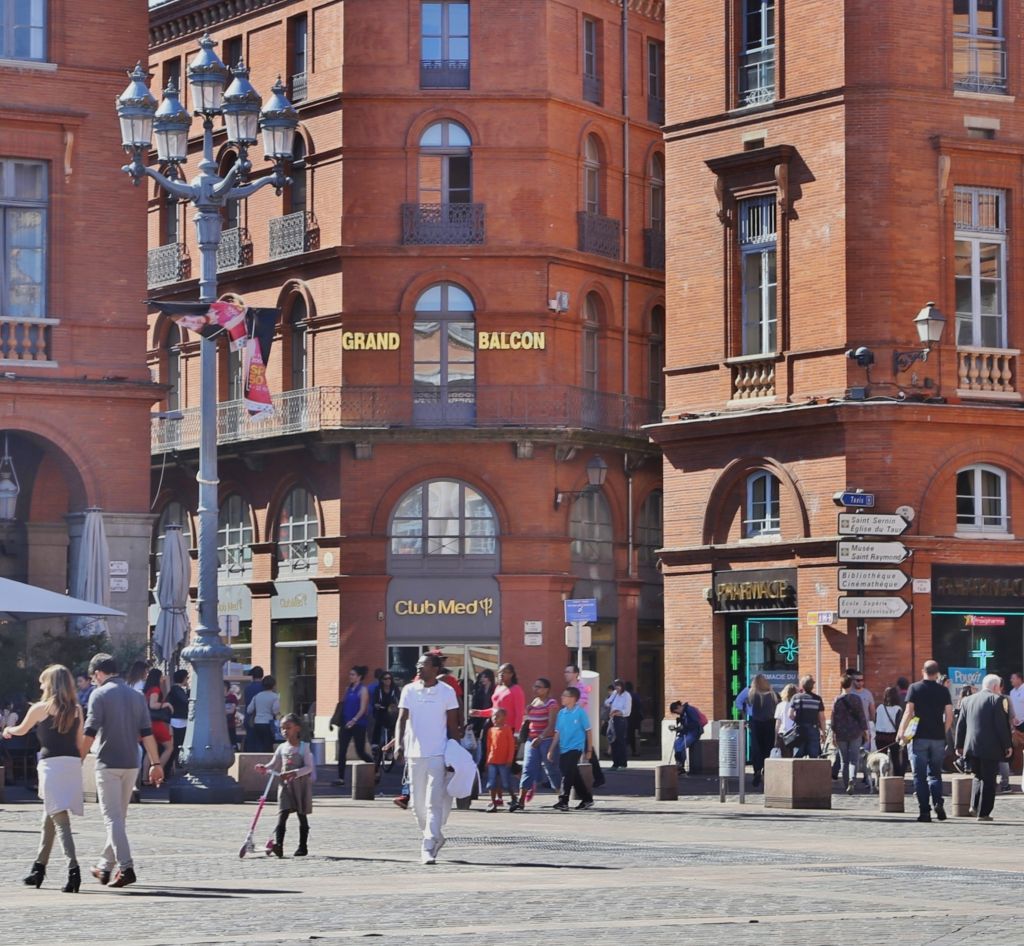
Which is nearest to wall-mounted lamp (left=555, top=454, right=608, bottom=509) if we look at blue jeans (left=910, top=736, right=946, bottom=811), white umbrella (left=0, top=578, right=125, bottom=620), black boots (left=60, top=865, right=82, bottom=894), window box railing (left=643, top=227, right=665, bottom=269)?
window box railing (left=643, top=227, right=665, bottom=269)

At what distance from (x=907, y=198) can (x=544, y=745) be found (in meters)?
12.0

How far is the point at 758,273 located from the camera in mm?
39406

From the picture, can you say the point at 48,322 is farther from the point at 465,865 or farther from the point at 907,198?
A: the point at 465,865

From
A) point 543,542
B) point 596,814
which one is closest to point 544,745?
point 596,814

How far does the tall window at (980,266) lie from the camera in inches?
1512

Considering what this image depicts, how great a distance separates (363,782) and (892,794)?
21.3 ft

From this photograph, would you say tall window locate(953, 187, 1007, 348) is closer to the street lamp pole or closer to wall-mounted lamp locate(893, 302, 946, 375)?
wall-mounted lamp locate(893, 302, 946, 375)

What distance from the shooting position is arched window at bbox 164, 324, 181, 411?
191 ft

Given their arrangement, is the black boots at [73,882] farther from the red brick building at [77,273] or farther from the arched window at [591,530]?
the arched window at [591,530]

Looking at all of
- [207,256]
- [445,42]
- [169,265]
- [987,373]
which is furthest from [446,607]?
[207,256]

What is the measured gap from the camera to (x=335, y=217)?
2069 inches

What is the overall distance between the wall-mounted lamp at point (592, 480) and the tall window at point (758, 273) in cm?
950

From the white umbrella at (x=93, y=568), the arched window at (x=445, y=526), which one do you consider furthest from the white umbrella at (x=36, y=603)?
the arched window at (x=445, y=526)

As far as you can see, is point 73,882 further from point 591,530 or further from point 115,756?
point 591,530
